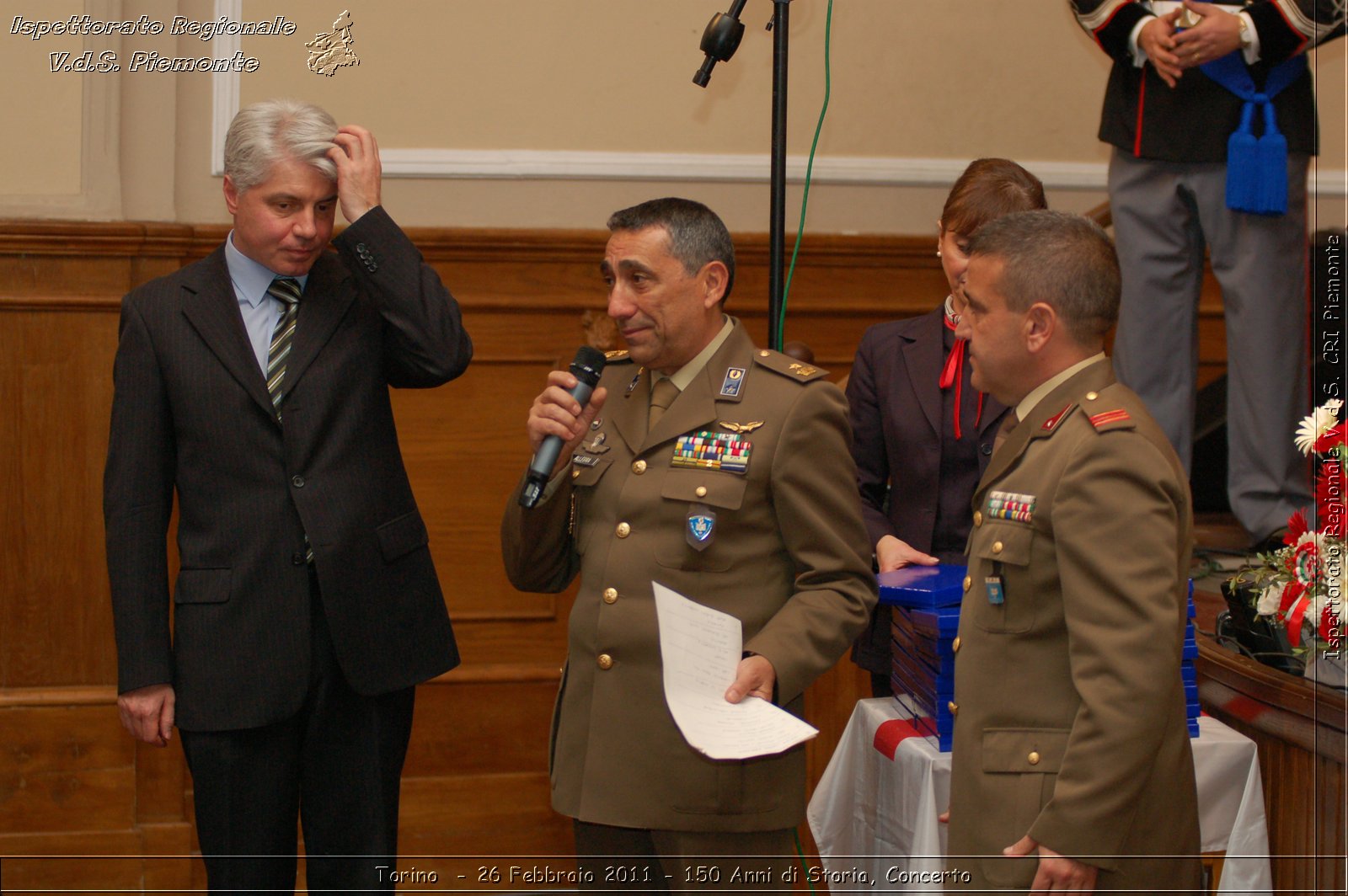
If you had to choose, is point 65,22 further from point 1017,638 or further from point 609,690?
point 1017,638

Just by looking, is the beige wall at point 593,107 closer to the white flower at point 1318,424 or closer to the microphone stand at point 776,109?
the microphone stand at point 776,109

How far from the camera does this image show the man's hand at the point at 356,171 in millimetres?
2109

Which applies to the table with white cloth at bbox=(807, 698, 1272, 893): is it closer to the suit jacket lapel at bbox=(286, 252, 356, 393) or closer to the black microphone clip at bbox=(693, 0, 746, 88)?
the suit jacket lapel at bbox=(286, 252, 356, 393)

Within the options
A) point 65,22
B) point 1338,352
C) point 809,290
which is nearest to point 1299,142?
point 1338,352

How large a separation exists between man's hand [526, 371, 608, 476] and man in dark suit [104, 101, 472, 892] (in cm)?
33

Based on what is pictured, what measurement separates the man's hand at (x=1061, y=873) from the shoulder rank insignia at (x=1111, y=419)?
513 millimetres

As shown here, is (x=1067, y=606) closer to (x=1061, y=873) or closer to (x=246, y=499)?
(x=1061, y=873)

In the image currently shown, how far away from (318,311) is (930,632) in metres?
1.11

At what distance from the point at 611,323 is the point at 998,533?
2130 millimetres

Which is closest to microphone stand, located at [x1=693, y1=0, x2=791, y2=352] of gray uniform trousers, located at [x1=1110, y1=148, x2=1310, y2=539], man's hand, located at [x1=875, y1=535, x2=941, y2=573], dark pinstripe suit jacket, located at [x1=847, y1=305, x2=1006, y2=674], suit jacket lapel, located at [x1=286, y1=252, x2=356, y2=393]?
dark pinstripe suit jacket, located at [x1=847, y1=305, x2=1006, y2=674]

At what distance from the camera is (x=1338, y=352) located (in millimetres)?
2812

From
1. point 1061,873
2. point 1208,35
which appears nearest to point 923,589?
point 1061,873

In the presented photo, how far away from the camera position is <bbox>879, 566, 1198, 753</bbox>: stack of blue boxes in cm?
211

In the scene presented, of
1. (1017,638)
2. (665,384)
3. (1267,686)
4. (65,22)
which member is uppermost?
(65,22)
